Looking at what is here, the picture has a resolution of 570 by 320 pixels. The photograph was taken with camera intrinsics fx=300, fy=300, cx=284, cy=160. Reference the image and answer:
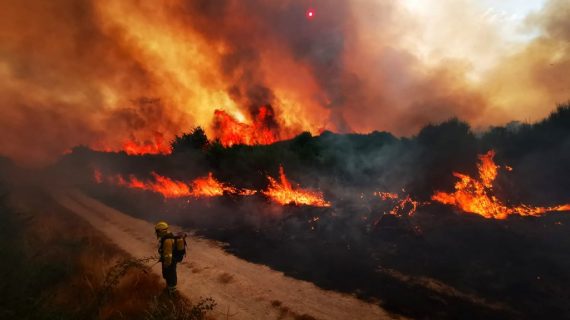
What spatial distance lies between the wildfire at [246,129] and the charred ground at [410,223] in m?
8.59

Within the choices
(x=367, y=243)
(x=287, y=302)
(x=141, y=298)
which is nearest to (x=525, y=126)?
(x=367, y=243)

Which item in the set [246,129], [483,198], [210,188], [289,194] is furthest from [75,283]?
[246,129]

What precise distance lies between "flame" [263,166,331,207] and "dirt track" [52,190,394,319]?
295 inches

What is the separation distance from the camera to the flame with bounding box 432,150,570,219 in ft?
52.6

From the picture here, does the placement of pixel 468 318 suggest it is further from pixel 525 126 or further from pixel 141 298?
pixel 525 126

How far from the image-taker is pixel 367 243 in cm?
1634

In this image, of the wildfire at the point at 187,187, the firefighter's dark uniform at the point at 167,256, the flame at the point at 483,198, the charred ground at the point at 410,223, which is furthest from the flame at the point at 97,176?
the flame at the point at 483,198

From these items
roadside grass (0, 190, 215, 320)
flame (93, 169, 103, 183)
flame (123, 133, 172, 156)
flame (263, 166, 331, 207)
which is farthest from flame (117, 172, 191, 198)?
flame (93, 169, 103, 183)

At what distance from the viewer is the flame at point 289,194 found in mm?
22781

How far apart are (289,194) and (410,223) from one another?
32.5 ft

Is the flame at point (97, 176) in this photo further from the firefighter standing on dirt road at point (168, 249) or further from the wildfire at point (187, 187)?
the firefighter standing on dirt road at point (168, 249)

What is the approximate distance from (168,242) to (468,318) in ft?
31.0

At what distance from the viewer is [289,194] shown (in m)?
23.9

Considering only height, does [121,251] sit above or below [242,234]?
below
